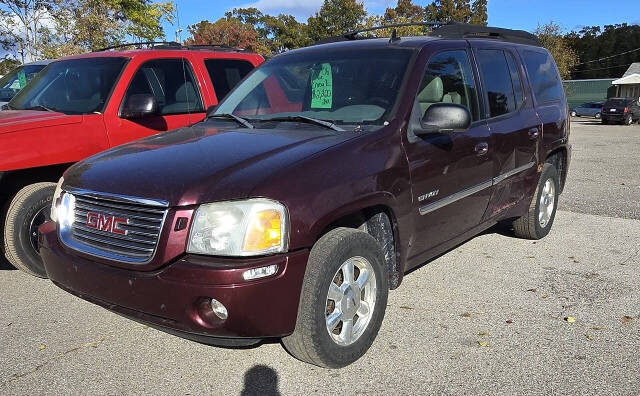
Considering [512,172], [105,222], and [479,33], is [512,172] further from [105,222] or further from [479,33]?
[105,222]

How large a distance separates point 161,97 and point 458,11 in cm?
6015

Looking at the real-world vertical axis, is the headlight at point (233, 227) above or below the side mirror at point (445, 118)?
below

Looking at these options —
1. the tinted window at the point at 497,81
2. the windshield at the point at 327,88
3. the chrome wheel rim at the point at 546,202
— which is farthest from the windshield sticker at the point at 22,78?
the chrome wheel rim at the point at 546,202

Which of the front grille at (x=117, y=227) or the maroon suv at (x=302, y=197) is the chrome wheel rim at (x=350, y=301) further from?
the front grille at (x=117, y=227)

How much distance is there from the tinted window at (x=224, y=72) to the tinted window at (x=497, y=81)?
2.64m

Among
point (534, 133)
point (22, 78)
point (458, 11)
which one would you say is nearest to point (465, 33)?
point (534, 133)

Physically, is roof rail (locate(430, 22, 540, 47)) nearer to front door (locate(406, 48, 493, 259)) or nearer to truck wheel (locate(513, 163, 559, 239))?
front door (locate(406, 48, 493, 259))

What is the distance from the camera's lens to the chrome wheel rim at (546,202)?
5645mm

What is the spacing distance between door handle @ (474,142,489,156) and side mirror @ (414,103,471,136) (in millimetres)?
653

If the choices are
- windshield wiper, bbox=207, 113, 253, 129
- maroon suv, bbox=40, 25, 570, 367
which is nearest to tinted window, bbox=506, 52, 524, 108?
maroon suv, bbox=40, 25, 570, 367

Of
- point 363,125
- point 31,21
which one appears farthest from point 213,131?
point 31,21

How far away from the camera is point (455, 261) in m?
5.09

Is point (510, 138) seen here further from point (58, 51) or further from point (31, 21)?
point (31, 21)

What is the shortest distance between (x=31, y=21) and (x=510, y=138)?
19.5 m
